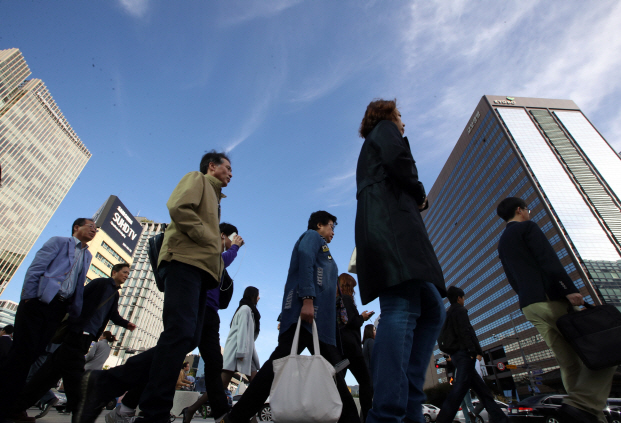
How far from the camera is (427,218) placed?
107438 mm

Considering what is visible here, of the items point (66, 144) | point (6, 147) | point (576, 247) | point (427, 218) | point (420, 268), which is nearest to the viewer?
point (420, 268)

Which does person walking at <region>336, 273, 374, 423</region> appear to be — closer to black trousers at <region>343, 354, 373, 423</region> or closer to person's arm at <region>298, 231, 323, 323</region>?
black trousers at <region>343, 354, 373, 423</region>

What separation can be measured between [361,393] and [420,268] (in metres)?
1.99

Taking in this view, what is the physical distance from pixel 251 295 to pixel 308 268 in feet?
7.29

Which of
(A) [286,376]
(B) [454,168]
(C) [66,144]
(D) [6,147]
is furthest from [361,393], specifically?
(B) [454,168]

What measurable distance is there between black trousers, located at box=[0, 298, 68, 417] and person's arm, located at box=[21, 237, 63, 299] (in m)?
0.09

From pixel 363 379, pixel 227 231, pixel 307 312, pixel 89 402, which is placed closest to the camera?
pixel 89 402

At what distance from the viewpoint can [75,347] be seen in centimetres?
295

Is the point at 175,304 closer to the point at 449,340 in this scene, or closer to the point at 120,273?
the point at 120,273

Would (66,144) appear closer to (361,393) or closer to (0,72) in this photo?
(0,72)

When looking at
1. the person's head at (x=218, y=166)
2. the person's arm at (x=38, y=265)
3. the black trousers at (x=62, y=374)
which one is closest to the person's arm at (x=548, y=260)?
the person's head at (x=218, y=166)

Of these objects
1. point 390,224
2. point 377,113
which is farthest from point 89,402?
point 377,113

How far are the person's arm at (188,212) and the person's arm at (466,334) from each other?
3.21m

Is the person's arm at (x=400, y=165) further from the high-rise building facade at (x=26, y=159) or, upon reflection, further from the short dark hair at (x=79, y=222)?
the high-rise building facade at (x=26, y=159)
